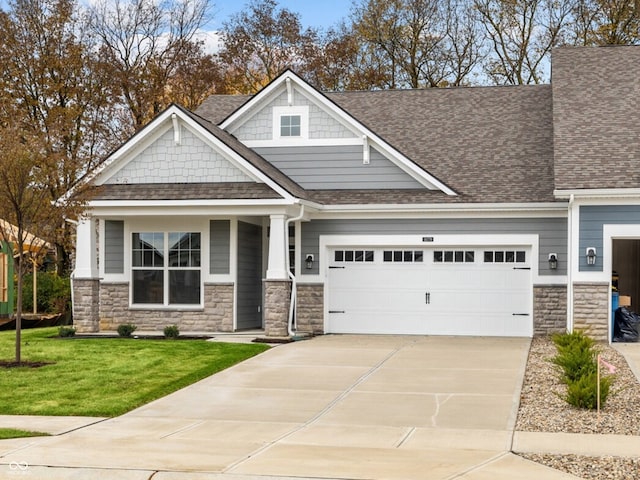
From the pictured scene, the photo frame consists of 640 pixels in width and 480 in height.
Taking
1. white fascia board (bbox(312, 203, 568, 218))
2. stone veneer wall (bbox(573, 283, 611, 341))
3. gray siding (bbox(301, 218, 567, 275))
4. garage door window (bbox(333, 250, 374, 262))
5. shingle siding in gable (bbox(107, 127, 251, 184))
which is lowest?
stone veneer wall (bbox(573, 283, 611, 341))

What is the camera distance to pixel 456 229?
20.3m

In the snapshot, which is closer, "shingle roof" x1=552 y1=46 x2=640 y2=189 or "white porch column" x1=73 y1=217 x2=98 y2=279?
"shingle roof" x1=552 y1=46 x2=640 y2=189

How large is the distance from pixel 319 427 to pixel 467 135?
13.5 m

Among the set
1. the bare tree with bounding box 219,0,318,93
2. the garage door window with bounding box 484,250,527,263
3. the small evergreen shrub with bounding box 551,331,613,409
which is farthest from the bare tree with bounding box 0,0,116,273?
the small evergreen shrub with bounding box 551,331,613,409

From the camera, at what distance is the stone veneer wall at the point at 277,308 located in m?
19.1

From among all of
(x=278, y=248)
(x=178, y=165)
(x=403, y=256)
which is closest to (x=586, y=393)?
(x=278, y=248)

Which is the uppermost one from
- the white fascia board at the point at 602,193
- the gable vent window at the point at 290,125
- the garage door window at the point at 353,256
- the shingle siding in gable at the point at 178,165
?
the gable vent window at the point at 290,125

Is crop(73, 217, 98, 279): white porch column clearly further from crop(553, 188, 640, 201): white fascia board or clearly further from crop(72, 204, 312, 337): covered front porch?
crop(553, 188, 640, 201): white fascia board

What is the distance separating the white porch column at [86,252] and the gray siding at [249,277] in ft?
10.5

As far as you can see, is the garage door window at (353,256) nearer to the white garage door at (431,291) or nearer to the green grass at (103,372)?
the white garage door at (431,291)

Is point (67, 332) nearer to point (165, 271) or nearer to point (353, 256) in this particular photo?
point (165, 271)

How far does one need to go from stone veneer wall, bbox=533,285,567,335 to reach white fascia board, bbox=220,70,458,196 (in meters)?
2.87

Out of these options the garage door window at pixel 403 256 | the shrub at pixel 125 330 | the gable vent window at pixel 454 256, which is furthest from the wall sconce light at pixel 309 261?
the shrub at pixel 125 330

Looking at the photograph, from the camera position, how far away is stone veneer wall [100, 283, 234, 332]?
2077 cm
